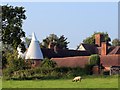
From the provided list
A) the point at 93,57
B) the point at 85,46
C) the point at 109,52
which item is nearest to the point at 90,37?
the point at 85,46

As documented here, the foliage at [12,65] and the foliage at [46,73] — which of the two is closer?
the foliage at [46,73]

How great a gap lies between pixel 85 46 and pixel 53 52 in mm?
19475

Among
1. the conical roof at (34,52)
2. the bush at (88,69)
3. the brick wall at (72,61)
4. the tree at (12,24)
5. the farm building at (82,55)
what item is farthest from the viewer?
the conical roof at (34,52)

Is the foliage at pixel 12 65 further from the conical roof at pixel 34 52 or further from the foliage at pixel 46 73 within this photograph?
Answer: the conical roof at pixel 34 52

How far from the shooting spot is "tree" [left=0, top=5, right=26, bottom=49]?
5175 centimetres

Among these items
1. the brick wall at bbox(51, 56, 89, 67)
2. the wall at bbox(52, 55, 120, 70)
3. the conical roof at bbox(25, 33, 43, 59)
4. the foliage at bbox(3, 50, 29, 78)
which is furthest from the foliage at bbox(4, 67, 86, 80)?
the conical roof at bbox(25, 33, 43, 59)

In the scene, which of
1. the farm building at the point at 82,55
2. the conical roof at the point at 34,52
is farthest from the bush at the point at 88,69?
the conical roof at the point at 34,52

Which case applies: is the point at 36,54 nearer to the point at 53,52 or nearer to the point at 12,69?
the point at 53,52

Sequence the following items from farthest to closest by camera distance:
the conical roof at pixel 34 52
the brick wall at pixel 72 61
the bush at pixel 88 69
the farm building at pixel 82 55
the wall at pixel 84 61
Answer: the conical roof at pixel 34 52
the brick wall at pixel 72 61
the farm building at pixel 82 55
the wall at pixel 84 61
the bush at pixel 88 69

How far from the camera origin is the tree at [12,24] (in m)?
51.8

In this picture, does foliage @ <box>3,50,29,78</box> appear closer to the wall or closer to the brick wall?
the wall

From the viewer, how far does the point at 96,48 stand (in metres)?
105

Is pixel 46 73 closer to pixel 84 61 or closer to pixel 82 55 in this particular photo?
pixel 84 61

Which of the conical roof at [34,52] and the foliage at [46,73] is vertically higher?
the conical roof at [34,52]
